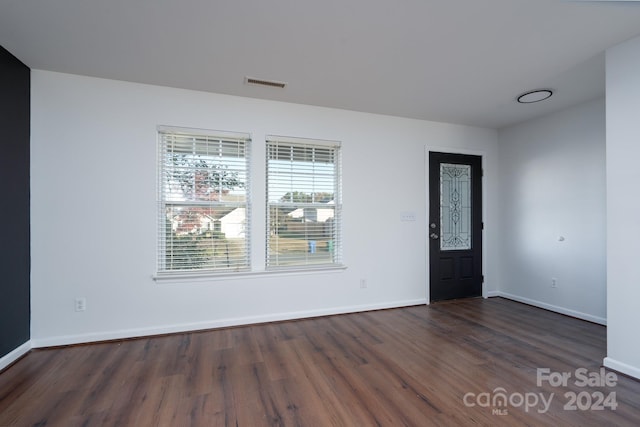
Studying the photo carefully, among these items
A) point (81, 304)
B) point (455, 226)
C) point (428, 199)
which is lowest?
point (81, 304)

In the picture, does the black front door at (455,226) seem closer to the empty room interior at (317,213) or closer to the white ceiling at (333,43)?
the empty room interior at (317,213)

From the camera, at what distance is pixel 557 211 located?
12.5ft

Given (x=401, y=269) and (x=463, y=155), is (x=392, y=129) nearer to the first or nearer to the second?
(x=463, y=155)

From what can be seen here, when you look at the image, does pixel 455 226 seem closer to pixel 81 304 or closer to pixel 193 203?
pixel 193 203

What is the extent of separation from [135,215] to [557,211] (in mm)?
5055

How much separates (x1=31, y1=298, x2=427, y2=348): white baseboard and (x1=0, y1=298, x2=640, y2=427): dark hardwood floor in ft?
0.28

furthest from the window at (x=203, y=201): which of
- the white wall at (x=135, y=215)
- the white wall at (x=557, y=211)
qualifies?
the white wall at (x=557, y=211)

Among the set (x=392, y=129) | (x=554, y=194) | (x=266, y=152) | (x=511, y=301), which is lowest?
(x=511, y=301)

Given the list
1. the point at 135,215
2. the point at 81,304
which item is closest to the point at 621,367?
the point at 135,215

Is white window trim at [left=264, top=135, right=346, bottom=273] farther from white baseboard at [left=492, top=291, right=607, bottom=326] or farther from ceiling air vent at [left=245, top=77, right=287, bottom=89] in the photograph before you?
white baseboard at [left=492, top=291, right=607, bottom=326]

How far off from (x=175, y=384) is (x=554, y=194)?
186 inches

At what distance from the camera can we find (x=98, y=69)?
270cm

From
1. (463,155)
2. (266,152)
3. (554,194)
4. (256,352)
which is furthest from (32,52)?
(554,194)

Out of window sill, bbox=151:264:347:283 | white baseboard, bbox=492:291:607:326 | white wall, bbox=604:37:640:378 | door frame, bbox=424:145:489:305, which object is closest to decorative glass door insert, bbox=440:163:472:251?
door frame, bbox=424:145:489:305
